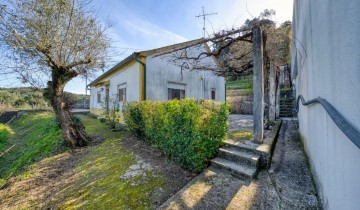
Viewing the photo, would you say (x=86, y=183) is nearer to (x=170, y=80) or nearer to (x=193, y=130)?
(x=193, y=130)

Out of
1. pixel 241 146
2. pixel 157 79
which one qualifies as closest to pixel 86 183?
pixel 241 146

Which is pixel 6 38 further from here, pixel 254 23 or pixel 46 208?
pixel 254 23

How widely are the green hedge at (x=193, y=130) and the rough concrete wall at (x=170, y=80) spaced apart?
430cm

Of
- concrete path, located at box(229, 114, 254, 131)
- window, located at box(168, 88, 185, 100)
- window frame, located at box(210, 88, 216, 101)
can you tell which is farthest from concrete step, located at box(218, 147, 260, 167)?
window frame, located at box(210, 88, 216, 101)

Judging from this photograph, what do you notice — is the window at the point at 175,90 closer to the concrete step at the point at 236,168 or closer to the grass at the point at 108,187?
the grass at the point at 108,187

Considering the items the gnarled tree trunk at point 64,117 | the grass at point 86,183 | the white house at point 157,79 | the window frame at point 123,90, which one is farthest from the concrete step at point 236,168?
the window frame at point 123,90

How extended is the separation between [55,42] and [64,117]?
9.74 feet

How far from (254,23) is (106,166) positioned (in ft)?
19.3

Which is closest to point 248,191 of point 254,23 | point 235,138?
point 235,138

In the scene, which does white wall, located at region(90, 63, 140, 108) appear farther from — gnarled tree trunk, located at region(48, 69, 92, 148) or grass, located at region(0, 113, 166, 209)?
grass, located at region(0, 113, 166, 209)

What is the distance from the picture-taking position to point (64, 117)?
24.3 ft

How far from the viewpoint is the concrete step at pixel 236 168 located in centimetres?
376

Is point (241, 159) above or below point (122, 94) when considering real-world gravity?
below

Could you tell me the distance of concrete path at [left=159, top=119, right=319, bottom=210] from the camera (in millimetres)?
2988
